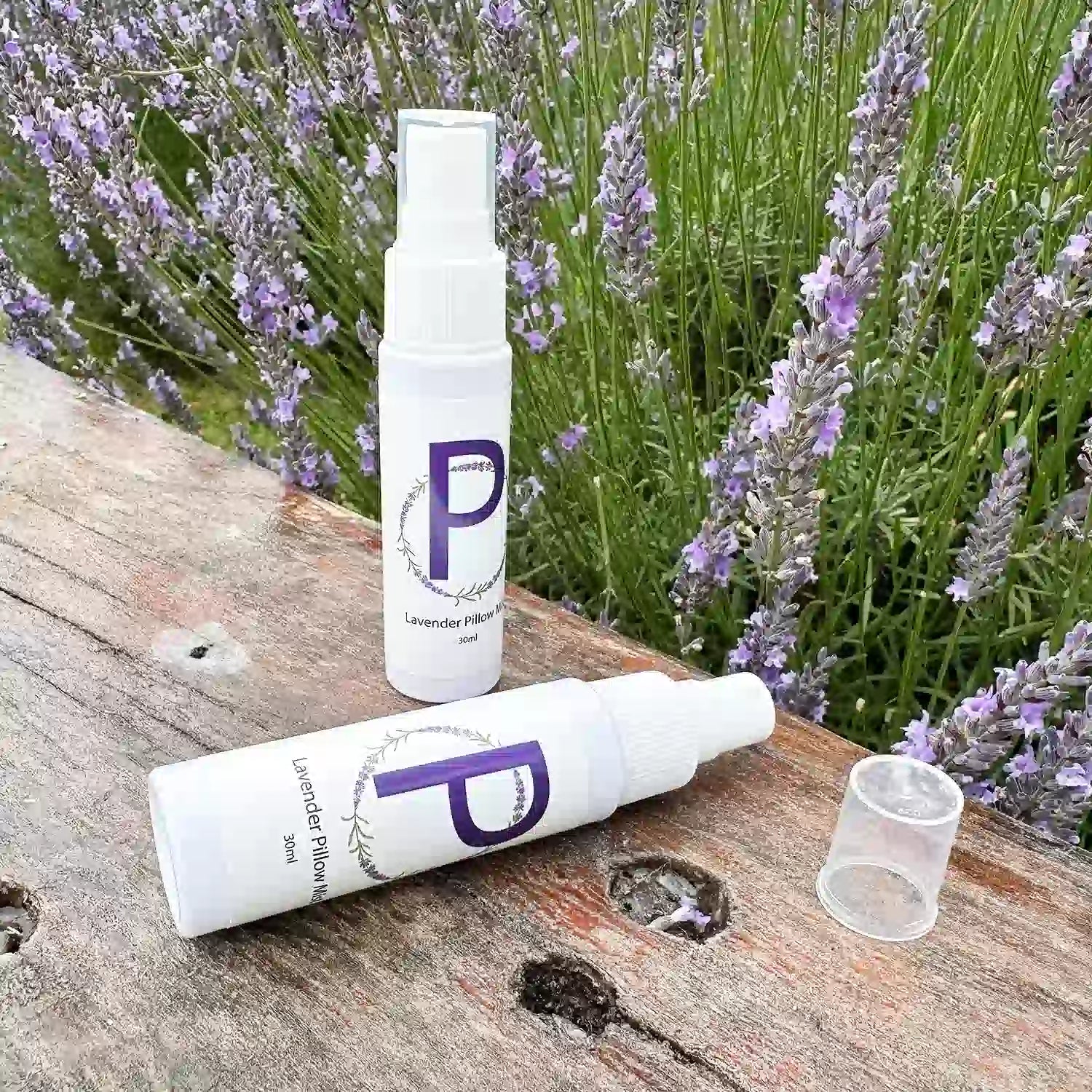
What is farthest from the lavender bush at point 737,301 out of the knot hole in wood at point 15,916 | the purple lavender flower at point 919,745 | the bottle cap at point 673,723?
the knot hole in wood at point 15,916

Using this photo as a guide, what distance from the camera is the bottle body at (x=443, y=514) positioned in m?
0.61

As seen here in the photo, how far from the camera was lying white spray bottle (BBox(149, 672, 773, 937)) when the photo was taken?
1.62ft

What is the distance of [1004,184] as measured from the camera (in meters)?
1.07

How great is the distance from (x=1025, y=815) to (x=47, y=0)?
42.9 inches

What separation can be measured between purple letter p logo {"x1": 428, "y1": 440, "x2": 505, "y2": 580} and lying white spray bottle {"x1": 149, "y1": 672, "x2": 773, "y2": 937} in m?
0.10

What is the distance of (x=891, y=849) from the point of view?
558 millimetres

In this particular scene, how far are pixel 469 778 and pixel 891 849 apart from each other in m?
0.22

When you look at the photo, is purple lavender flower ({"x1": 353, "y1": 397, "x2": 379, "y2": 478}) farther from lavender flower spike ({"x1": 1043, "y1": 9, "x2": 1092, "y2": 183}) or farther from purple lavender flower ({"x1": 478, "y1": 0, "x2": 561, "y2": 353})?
lavender flower spike ({"x1": 1043, "y1": 9, "x2": 1092, "y2": 183})

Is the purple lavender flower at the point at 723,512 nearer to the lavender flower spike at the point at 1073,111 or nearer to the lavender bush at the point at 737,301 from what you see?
the lavender bush at the point at 737,301

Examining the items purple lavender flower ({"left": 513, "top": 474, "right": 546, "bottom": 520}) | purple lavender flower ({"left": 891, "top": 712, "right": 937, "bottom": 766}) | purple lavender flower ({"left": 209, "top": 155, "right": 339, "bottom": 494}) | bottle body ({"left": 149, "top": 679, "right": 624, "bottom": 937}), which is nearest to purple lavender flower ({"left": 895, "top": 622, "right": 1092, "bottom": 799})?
purple lavender flower ({"left": 891, "top": 712, "right": 937, "bottom": 766})

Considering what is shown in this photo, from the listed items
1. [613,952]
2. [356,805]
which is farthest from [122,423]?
[613,952]

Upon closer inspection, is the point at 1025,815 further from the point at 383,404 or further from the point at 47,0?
the point at 47,0

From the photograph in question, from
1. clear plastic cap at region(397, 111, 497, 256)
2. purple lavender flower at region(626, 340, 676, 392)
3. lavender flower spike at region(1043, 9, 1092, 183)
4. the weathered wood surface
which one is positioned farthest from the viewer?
purple lavender flower at region(626, 340, 676, 392)

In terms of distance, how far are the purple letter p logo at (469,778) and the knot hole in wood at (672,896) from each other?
6 centimetres
